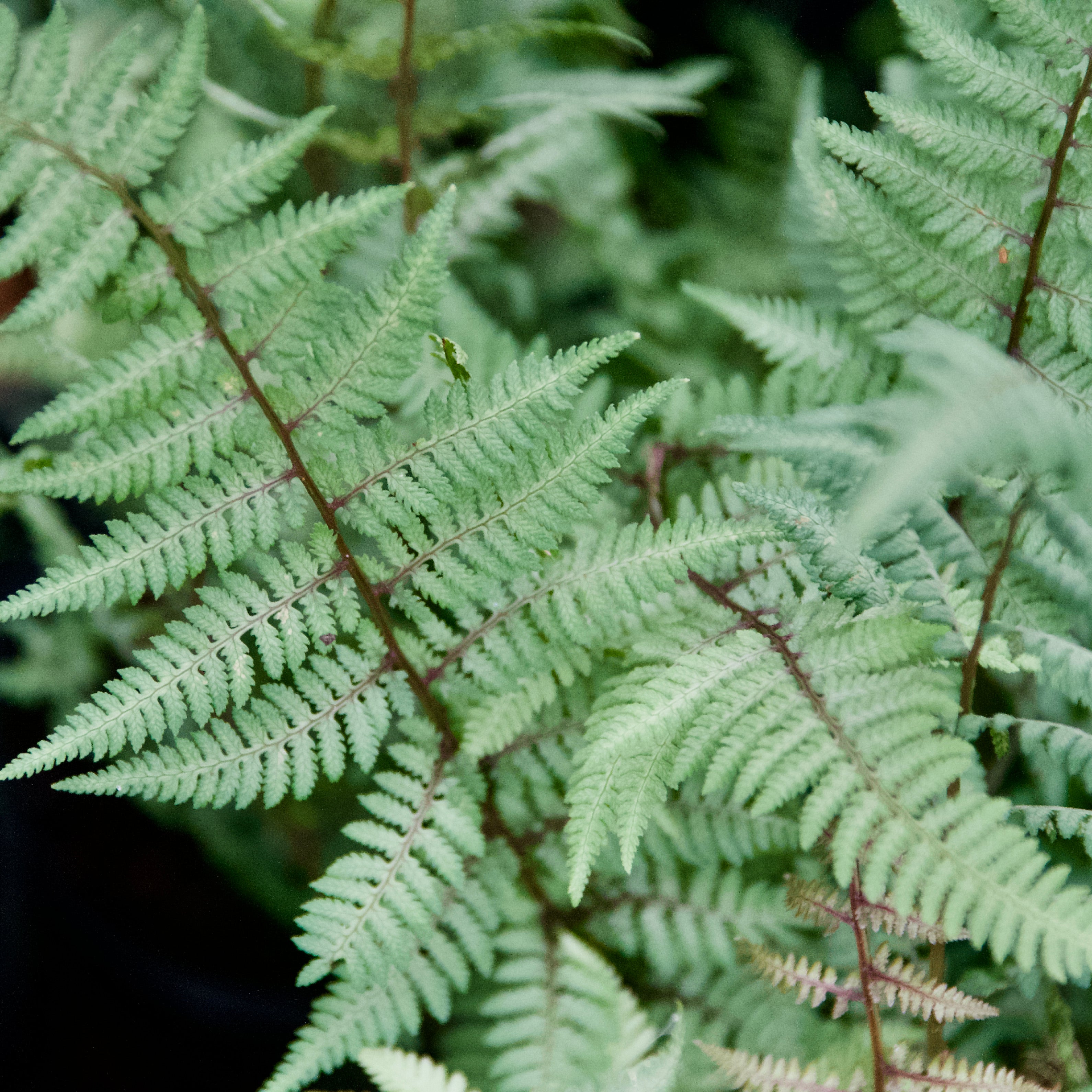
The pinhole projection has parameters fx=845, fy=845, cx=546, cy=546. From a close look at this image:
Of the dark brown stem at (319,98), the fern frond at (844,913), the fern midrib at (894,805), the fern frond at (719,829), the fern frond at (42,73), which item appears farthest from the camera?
the dark brown stem at (319,98)

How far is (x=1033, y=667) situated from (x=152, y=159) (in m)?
1.17

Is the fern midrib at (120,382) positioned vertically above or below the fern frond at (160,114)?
below

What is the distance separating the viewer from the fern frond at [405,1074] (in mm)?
920

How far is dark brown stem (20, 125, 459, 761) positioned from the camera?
36.6 inches

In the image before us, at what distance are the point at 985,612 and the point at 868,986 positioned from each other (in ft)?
1.48

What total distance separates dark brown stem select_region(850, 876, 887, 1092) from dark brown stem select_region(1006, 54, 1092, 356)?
688 mm

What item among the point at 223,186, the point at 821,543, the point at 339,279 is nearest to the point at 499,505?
the point at 821,543

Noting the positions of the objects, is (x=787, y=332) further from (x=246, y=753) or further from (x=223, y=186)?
(x=246, y=753)

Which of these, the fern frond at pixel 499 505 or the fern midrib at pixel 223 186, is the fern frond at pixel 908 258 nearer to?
the fern frond at pixel 499 505

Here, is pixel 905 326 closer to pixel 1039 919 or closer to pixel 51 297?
pixel 1039 919

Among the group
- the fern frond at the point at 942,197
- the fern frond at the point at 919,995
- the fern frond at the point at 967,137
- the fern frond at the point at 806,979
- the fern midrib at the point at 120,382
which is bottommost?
the fern frond at the point at 806,979

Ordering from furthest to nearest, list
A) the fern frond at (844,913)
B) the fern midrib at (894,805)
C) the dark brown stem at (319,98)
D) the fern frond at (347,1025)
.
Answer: the dark brown stem at (319,98) < the fern frond at (347,1025) < the fern frond at (844,913) < the fern midrib at (894,805)

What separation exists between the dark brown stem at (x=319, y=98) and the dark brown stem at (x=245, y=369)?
22.3 inches

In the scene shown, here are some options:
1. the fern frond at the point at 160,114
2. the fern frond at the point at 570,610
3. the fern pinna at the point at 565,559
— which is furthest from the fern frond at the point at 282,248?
the fern frond at the point at 570,610
